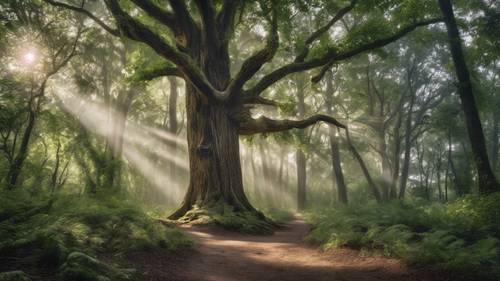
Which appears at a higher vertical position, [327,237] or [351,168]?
[351,168]

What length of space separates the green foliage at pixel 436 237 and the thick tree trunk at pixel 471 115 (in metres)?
0.81

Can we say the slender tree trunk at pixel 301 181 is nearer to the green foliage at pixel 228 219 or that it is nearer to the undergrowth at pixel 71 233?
the green foliage at pixel 228 219

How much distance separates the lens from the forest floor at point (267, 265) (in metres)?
5.36

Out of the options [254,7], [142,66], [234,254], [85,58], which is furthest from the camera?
[85,58]

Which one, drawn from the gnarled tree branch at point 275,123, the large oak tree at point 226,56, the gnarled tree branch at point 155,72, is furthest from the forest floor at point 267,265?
the gnarled tree branch at point 155,72

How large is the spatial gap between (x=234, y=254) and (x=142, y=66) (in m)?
9.05

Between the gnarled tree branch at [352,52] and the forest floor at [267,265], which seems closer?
the forest floor at [267,265]

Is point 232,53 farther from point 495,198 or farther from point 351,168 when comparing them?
point 351,168

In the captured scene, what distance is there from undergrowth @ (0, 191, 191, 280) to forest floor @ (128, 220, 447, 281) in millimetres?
455

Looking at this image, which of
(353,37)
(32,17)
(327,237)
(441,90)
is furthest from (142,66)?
(441,90)

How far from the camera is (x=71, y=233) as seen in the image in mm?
4816

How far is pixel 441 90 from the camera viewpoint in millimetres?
27797

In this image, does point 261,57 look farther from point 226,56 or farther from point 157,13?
point 157,13

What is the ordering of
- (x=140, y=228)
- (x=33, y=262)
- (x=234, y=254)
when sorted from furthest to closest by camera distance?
(x=234, y=254) < (x=140, y=228) < (x=33, y=262)
